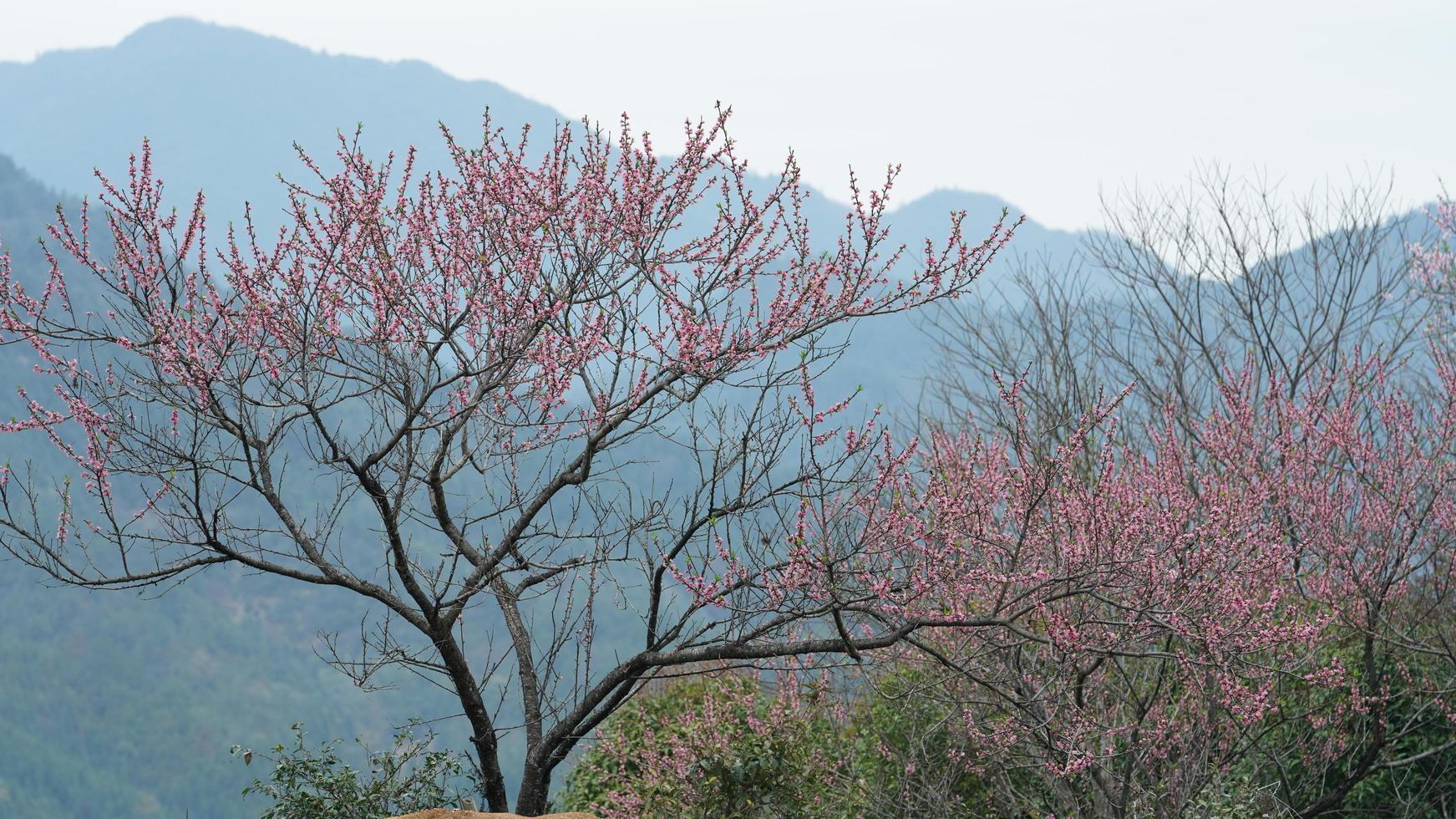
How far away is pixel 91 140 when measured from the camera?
165250 millimetres

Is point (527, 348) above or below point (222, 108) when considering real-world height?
below

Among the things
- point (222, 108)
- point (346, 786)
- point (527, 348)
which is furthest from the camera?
point (222, 108)

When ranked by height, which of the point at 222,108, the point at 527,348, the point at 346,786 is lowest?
the point at 346,786

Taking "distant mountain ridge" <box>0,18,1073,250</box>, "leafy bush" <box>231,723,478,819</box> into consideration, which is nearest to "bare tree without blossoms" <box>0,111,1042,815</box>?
"leafy bush" <box>231,723,478,819</box>

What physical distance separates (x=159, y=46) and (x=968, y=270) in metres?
219

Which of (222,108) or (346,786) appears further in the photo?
(222,108)

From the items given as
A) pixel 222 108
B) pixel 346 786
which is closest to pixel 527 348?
pixel 346 786

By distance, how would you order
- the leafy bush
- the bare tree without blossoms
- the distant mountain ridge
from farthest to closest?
the distant mountain ridge → the leafy bush → the bare tree without blossoms

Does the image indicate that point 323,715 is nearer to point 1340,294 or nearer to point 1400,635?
point 1340,294

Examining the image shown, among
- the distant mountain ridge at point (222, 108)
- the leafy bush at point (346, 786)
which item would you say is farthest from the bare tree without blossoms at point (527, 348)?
the distant mountain ridge at point (222, 108)

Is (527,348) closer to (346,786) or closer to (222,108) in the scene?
(346,786)

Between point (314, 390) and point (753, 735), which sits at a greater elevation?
point (314, 390)

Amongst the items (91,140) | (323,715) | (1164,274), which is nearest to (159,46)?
(91,140)

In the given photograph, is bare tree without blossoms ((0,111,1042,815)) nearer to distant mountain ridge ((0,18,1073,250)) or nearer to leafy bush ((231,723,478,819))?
leafy bush ((231,723,478,819))
